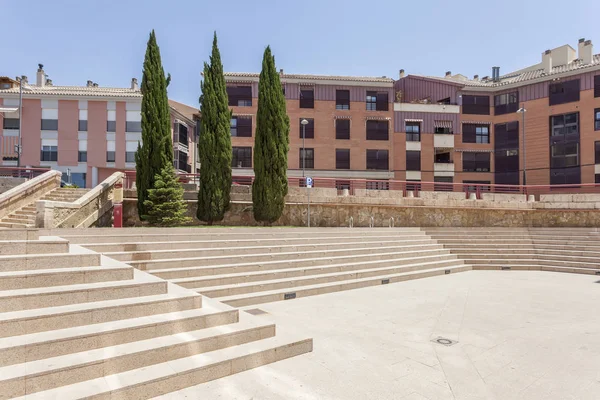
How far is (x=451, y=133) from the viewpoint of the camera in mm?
34875

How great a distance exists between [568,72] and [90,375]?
40679 mm

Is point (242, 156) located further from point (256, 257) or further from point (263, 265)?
point (263, 265)

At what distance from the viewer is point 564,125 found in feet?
107

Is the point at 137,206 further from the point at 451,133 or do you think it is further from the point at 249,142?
the point at 451,133

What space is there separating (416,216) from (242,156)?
18.0 metres

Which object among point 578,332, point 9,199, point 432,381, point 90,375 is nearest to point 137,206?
point 9,199

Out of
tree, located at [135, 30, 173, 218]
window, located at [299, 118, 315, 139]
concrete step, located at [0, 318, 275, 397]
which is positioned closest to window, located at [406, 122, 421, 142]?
window, located at [299, 118, 315, 139]

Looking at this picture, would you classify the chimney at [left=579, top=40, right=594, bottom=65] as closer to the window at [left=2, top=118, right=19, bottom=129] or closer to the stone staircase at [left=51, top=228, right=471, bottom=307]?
the stone staircase at [left=51, top=228, right=471, bottom=307]

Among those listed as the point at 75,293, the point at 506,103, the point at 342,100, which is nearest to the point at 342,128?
the point at 342,100

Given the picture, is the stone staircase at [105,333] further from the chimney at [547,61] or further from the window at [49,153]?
the chimney at [547,61]

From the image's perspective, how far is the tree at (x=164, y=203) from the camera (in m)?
14.4

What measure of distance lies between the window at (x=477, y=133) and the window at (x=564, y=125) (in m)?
5.41

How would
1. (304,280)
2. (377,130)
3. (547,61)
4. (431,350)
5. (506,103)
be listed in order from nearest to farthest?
1. (431,350)
2. (304,280)
3. (377,130)
4. (547,61)
5. (506,103)

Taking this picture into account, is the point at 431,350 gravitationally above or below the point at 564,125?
below
